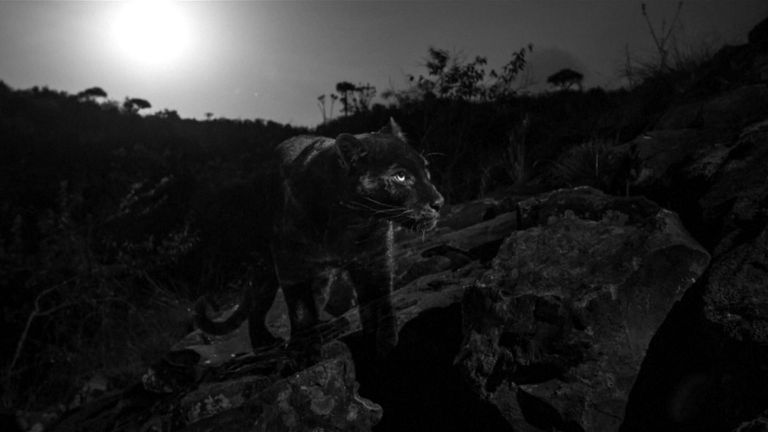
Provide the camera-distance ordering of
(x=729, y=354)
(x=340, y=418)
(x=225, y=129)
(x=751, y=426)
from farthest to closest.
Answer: (x=225, y=129)
(x=340, y=418)
(x=729, y=354)
(x=751, y=426)

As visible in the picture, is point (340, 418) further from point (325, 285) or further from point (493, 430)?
point (325, 285)

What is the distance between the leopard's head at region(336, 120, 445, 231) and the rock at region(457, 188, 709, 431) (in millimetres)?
583

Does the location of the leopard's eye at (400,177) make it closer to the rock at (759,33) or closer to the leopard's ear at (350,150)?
the leopard's ear at (350,150)

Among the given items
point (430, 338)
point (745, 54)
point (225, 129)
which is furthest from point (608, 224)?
point (225, 129)

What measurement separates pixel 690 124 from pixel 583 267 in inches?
136

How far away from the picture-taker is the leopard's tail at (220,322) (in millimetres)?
3812

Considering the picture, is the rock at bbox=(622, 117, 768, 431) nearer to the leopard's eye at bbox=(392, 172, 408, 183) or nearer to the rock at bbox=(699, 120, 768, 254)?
the rock at bbox=(699, 120, 768, 254)

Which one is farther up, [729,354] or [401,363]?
[729,354]

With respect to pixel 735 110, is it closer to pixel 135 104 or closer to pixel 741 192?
pixel 741 192

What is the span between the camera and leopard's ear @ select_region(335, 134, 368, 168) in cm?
276

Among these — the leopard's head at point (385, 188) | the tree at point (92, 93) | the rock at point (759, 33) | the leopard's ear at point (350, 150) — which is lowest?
the leopard's head at point (385, 188)

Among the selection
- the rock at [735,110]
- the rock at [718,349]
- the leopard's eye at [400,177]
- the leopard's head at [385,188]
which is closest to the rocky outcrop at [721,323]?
the rock at [718,349]

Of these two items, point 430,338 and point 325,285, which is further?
point 325,285

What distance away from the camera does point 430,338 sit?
2896mm
